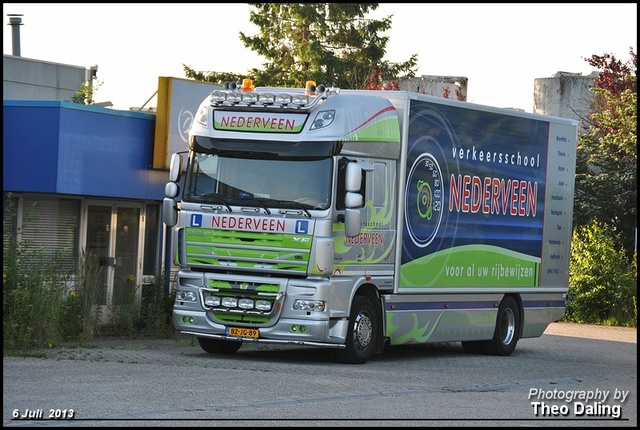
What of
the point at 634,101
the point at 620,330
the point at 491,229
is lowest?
the point at 620,330

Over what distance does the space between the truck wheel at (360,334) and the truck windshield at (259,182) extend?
5.54ft

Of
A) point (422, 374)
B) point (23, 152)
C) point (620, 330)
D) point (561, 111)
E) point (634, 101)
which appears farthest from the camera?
point (561, 111)

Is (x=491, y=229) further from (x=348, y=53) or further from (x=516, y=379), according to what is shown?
(x=348, y=53)

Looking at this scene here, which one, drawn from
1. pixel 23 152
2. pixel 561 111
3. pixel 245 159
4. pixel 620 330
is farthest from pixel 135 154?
pixel 561 111

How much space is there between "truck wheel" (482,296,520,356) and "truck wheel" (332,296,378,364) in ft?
11.1

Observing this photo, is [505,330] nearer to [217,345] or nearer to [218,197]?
[217,345]

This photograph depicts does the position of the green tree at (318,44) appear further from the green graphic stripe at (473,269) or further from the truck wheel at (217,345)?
the truck wheel at (217,345)

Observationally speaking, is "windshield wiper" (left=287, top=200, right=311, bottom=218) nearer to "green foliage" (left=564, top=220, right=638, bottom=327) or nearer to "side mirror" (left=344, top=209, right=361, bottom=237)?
"side mirror" (left=344, top=209, right=361, bottom=237)

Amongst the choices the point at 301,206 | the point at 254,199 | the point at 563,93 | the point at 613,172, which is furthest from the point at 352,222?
the point at 563,93

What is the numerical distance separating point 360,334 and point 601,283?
46.9 ft

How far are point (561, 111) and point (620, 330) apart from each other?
19.1 metres

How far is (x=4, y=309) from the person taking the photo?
685 inches

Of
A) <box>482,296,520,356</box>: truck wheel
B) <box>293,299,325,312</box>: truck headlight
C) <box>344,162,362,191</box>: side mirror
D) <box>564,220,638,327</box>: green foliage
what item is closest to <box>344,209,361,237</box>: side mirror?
<box>344,162,362,191</box>: side mirror

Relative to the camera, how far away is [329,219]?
17.1 meters
